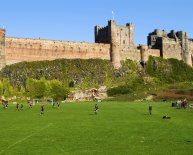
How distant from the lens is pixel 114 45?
119 metres


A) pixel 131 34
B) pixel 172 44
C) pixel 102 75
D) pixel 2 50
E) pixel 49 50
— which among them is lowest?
pixel 102 75

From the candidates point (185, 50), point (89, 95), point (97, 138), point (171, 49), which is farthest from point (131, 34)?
point (97, 138)

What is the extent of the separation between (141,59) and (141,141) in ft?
333

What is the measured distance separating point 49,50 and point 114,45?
19853 mm

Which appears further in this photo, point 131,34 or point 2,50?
point 131,34

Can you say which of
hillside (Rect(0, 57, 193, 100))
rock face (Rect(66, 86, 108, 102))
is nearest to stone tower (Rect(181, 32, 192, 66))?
hillside (Rect(0, 57, 193, 100))

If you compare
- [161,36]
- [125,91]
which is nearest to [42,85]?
[125,91]

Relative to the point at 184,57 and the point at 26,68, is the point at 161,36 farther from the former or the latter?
the point at 26,68

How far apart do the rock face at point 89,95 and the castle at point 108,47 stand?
1592cm

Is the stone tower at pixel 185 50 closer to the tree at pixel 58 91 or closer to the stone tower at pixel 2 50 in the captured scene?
the tree at pixel 58 91

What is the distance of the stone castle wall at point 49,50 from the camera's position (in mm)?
102562

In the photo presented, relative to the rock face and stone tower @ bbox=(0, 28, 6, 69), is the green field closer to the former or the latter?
the rock face

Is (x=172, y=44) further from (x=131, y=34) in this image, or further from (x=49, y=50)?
(x=49, y=50)

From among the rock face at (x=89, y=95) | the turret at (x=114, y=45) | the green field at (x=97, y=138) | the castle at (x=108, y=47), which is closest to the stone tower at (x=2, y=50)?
the castle at (x=108, y=47)
